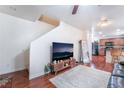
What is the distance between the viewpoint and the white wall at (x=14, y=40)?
3297 millimetres

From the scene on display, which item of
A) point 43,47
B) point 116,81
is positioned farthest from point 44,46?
point 116,81

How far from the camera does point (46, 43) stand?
3.50 m

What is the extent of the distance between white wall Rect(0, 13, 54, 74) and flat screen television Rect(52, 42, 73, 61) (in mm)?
1388

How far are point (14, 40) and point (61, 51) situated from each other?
6.77 feet

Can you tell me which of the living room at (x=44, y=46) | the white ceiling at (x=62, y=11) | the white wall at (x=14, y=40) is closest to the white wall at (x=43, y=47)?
the living room at (x=44, y=46)

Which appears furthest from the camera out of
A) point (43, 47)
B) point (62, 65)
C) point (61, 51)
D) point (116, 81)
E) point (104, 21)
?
point (104, 21)

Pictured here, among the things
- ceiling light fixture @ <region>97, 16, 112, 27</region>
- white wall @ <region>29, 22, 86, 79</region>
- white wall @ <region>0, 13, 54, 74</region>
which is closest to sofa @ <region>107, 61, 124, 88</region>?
white wall @ <region>29, 22, 86, 79</region>

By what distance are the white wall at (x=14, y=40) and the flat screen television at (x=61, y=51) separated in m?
1.39

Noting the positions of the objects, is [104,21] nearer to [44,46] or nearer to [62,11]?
[62,11]

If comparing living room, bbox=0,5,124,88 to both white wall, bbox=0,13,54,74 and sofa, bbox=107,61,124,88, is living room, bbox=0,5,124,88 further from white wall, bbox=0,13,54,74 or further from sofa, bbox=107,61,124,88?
sofa, bbox=107,61,124,88

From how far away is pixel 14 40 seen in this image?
142 inches

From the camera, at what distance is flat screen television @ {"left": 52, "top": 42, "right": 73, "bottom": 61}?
358cm

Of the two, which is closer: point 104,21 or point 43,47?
point 43,47

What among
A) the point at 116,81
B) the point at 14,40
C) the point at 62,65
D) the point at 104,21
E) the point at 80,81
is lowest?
the point at 80,81
